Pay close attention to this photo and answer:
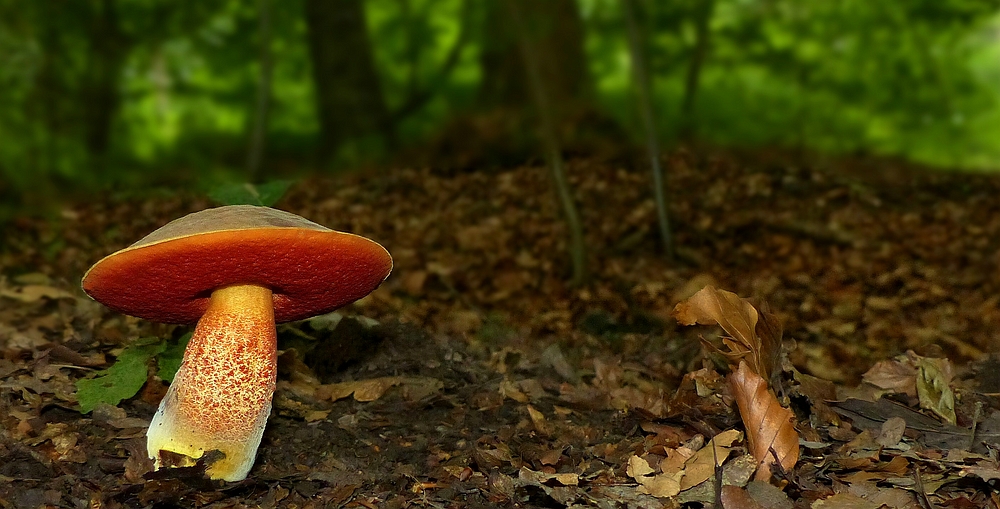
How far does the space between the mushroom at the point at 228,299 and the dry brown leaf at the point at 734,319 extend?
922 millimetres

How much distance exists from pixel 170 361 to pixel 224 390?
62cm

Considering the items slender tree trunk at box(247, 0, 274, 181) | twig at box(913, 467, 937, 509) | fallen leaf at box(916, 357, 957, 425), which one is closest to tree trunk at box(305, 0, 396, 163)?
slender tree trunk at box(247, 0, 274, 181)

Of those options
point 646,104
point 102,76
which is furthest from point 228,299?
point 102,76

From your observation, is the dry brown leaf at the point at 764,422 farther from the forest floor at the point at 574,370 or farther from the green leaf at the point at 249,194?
the green leaf at the point at 249,194

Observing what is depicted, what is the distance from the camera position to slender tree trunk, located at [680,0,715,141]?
8.92 m

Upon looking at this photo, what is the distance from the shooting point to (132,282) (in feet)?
6.37

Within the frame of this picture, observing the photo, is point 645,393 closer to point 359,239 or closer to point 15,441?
point 359,239

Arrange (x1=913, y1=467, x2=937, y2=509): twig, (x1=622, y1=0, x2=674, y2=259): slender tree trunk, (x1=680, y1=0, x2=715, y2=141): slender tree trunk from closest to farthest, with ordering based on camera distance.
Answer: (x1=913, y1=467, x2=937, y2=509): twig
(x1=622, y1=0, x2=674, y2=259): slender tree trunk
(x1=680, y1=0, x2=715, y2=141): slender tree trunk

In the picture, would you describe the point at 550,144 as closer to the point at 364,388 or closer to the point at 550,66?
the point at 364,388

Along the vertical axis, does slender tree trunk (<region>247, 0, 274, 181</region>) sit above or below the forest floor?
above

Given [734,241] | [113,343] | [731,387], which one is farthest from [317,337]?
[734,241]

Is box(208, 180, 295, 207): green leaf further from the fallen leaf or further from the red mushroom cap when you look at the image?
the fallen leaf

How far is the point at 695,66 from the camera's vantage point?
933 centimetres

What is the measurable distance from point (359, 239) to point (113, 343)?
5.79 feet
